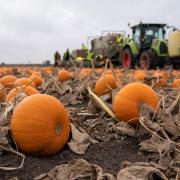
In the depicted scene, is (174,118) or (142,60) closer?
(174,118)

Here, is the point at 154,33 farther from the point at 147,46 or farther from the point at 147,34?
the point at 147,46

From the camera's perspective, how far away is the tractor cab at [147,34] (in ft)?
69.2

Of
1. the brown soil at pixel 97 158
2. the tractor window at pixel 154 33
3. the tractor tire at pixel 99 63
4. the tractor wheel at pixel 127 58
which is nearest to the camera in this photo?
the brown soil at pixel 97 158

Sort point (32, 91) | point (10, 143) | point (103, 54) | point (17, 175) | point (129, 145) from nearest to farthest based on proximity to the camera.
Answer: point (17, 175) → point (10, 143) → point (129, 145) → point (32, 91) → point (103, 54)

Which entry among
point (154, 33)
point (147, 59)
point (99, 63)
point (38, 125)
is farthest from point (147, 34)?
point (38, 125)

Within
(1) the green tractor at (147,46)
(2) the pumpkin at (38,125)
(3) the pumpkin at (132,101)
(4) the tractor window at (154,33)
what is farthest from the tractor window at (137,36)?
(2) the pumpkin at (38,125)

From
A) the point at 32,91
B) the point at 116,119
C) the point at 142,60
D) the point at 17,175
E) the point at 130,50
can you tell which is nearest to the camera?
the point at 17,175

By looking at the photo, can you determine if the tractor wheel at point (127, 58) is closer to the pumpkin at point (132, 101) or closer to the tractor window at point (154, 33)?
the tractor window at point (154, 33)

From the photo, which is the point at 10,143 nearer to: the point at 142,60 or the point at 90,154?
the point at 90,154

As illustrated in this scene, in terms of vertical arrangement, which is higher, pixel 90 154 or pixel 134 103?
pixel 134 103

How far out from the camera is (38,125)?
330 centimetres

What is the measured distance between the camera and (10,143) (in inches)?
134

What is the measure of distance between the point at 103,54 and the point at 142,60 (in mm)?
6218

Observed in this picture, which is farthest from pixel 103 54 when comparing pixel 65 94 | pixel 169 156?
pixel 169 156
